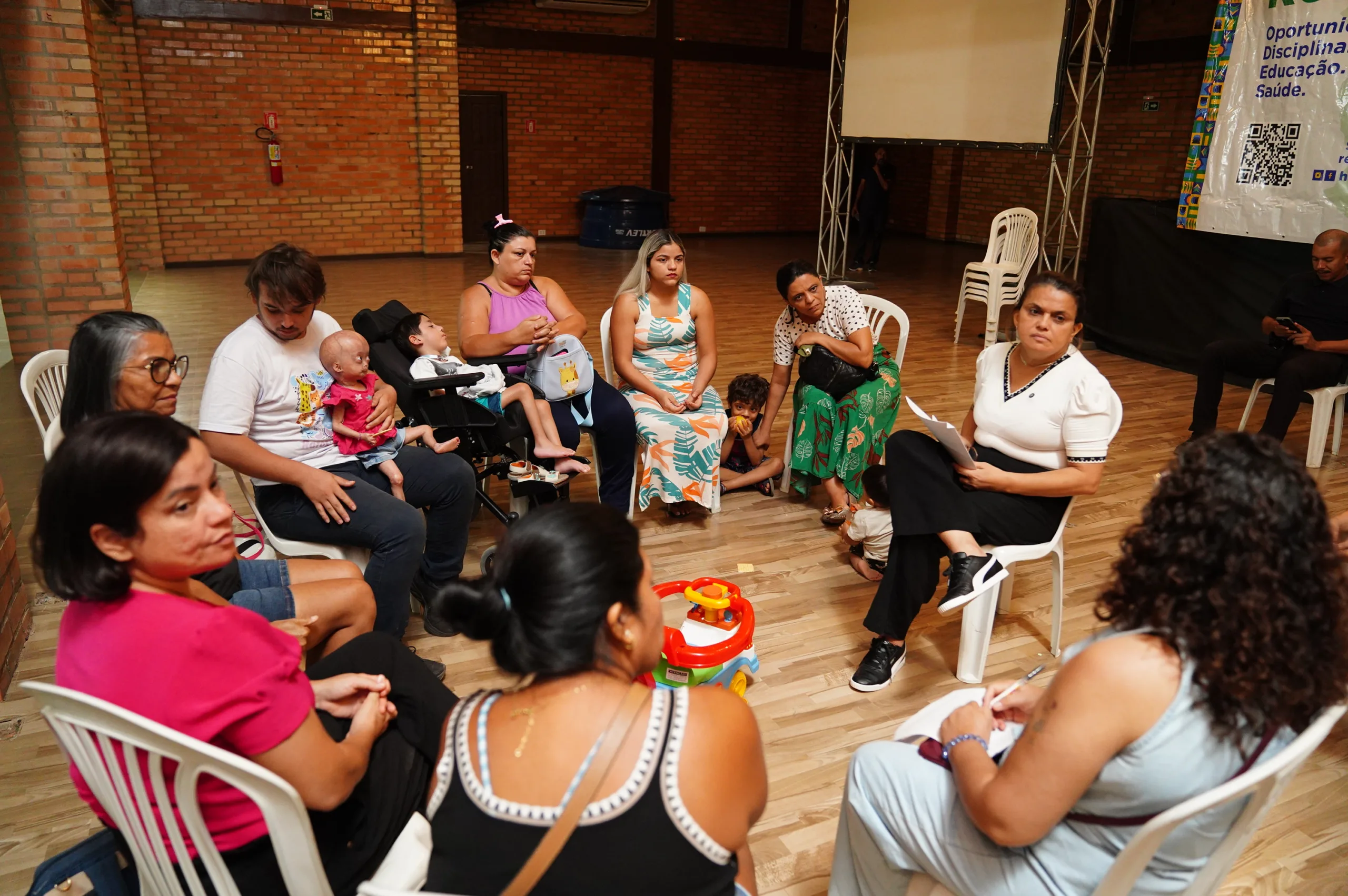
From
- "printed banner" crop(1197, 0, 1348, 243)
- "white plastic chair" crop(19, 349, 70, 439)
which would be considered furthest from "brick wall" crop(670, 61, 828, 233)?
"white plastic chair" crop(19, 349, 70, 439)

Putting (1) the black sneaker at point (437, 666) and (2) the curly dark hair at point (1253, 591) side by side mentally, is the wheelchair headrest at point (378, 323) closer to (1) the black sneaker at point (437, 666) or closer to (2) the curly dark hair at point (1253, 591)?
(1) the black sneaker at point (437, 666)

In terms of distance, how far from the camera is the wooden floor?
6.65 feet

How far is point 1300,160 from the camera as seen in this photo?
539cm

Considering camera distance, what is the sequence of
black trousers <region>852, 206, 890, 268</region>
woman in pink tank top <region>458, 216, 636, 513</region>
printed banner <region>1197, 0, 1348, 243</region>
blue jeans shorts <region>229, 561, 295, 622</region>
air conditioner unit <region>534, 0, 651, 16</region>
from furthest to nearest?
black trousers <region>852, 206, 890, 268</region> < air conditioner unit <region>534, 0, 651, 16</region> < printed banner <region>1197, 0, 1348, 243</region> < woman in pink tank top <region>458, 216, 636, 513</region> < blue jeans shorts <region>229, 561, 295, 622</region>

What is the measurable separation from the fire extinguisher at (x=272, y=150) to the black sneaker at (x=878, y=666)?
9.17 metres

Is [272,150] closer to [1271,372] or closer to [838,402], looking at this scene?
[838,402]

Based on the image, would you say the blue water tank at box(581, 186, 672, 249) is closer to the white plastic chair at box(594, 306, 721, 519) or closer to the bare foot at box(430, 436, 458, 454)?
the white plastic chair at box(594, 306, 721, 519)

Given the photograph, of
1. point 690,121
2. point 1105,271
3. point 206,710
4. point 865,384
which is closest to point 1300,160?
point 1105,271

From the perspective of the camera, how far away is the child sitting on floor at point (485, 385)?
3.13m

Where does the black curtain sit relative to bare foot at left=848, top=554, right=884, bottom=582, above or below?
above

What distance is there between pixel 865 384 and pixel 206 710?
9.37 feet

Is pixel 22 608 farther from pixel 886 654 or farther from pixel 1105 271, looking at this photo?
pixel 1105 271

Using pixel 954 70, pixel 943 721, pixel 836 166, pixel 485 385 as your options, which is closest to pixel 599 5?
pixel 836 166

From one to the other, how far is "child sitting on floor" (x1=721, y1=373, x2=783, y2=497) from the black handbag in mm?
535
